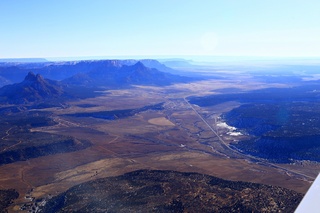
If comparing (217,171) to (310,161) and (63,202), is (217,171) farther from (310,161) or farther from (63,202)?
(63,202)

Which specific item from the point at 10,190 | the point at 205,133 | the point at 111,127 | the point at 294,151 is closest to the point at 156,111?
the point at 111,127

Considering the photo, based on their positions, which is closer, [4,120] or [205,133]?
[205,133]

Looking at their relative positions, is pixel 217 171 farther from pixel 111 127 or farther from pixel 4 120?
pixel 4 120

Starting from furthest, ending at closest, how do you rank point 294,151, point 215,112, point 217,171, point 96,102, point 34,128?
1. point 96,102
2. point 215,112
3. point 34,128
4. point 294,151
5. point 217,171

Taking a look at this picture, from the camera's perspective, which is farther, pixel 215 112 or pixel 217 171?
pixel 215 112

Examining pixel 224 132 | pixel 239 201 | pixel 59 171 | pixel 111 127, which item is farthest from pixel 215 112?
pixel 239 201

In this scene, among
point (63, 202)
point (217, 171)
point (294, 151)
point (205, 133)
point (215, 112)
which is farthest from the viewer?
point (215, 112)
